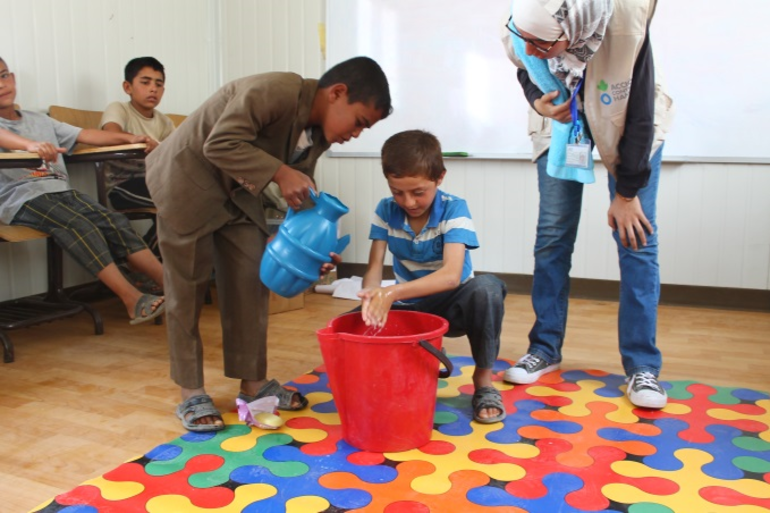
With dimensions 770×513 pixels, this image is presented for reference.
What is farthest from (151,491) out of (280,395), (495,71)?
(495,71)

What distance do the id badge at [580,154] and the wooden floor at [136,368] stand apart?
774 mm

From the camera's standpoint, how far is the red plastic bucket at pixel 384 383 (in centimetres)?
140

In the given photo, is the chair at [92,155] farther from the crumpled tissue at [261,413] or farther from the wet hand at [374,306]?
the wet hand at [374,306]

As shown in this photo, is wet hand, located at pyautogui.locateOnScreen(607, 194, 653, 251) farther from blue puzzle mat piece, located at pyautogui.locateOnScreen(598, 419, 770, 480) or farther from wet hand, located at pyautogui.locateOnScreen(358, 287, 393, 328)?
wet hand, located at pyautogui.locateOnScreen(358, 287, 393, 328)

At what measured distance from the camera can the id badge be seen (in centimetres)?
164

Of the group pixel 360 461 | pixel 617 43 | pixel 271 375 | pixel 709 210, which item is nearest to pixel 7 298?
pixel 271 375

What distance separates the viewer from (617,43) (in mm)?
1464

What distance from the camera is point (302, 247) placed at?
1.48m

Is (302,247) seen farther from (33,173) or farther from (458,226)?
(33,173)

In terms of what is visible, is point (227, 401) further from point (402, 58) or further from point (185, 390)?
point (402, 58)

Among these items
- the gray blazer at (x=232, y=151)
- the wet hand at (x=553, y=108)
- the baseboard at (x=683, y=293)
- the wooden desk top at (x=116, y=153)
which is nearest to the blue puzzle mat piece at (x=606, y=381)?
the wet hand at (x=553, y=108)

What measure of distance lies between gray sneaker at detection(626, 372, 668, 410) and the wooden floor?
310 millimetres

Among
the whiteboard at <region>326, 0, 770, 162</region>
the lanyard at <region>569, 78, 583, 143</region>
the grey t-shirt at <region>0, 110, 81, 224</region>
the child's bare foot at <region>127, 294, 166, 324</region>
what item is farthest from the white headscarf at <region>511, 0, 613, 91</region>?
the grey t-shirt at <region>0, 110, 81, 224</region>

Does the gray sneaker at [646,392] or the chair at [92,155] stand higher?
the chair at [92,155]
